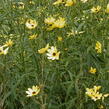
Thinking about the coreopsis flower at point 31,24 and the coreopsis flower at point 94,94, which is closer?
the coreopsis flower at point 94,94

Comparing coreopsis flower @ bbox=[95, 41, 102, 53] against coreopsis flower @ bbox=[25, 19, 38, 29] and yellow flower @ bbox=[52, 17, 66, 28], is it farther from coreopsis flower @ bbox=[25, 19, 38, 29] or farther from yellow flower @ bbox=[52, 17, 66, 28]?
coreopsis flower @ bbox=[25, 19, 38, 29]

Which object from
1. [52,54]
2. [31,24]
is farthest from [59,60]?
[31,24]

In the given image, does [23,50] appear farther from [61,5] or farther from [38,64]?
[61,5]

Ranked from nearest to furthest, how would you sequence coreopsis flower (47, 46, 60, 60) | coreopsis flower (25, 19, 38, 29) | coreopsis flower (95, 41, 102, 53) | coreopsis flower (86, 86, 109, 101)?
coreopsis flower (86, 86, 109, 101)
coreopsis flower (47, 46, 60, 60)
coreopsis flower (95, 41, 102, 53)
coreopsis flower (25, 19, 38, 29)

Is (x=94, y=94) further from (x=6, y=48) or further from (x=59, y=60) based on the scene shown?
(x=6, y=48)

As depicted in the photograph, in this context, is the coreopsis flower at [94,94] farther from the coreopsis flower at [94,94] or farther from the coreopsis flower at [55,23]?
the coreopsis flower at [55,23]

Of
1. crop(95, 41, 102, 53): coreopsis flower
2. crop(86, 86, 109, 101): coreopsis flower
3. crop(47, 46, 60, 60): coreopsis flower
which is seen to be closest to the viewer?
crop(86, 86, 109, 101): coreopsis flower

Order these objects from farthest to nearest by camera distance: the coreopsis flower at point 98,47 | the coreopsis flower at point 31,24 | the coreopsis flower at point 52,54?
1. the coreopsis flower at point 31,24
2. the coreopsis flower at point 98,47
3. the coreopsis flower at point 52,54

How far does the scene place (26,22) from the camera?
296 cm

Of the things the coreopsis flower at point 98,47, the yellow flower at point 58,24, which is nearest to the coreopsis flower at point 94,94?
the coreopsis flower at point 98,47

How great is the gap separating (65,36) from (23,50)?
1.10ft

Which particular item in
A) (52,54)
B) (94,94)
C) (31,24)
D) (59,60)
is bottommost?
(94,94)

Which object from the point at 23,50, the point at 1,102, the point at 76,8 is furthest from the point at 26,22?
the point at 1,102

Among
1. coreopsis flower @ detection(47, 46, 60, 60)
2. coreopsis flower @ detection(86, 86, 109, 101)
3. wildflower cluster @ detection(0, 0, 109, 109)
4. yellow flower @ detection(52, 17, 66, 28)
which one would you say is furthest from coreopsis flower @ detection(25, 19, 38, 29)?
coreopsis flower @ detection(86, 86, 109, 101)
